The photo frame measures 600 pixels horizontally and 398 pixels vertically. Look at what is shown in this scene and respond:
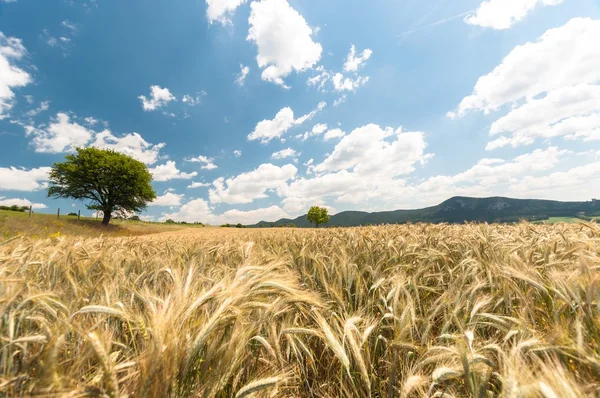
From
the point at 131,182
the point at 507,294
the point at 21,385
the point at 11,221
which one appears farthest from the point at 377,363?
the point at 131,182

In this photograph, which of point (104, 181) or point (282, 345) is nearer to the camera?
point (282, 345)

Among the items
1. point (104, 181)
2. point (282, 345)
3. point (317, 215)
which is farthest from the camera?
point (317, 215)

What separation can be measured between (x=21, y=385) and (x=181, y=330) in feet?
1.90

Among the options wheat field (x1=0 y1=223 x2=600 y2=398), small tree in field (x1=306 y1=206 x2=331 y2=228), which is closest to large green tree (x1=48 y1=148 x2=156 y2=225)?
wheat field (x1=0 y1=223 x2=600 y2=398)

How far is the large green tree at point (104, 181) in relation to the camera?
33.9 metres

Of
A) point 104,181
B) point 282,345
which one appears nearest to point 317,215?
point 104,181

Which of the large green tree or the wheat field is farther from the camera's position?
the large green tree

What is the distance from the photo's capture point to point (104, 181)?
35.0m

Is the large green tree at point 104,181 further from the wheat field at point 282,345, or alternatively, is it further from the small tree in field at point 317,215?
the small tree in field at point 317,215

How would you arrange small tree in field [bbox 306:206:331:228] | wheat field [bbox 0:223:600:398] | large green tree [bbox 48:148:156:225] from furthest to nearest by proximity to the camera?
1. small tree in field [bbox 306:206:331:228]
2. large green tree [bbox 48:148:156:225]
3. wheat field [bbox 0:223:600:398]

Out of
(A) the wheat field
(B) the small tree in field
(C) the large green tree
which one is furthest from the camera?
(B) the small tree in field

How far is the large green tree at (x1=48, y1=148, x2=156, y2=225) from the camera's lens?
111 feet

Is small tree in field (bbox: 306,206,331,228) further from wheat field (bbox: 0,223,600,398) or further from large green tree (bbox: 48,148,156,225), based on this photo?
wheat field (bbox: 0,223,600,398)

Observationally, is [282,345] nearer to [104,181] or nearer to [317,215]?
[104,181]
